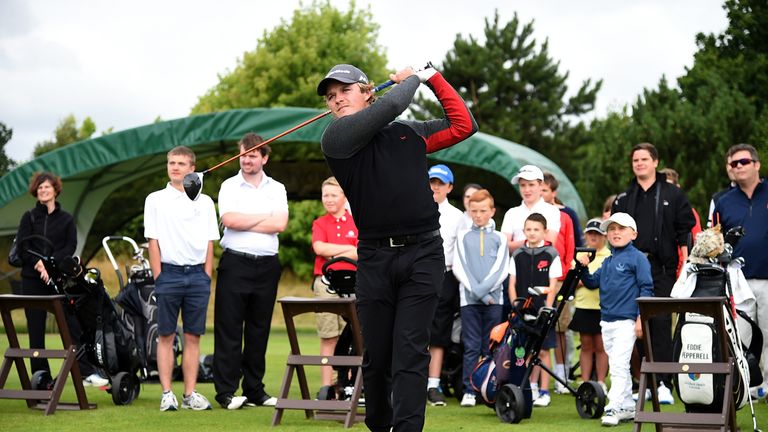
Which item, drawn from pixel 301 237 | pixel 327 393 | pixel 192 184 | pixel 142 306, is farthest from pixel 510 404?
pixel 301 237

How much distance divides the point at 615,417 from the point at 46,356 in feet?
14.1

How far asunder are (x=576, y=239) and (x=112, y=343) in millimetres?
4385

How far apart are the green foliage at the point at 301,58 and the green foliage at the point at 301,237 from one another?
3.85 m

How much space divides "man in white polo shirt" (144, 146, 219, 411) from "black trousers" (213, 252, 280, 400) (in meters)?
0.16

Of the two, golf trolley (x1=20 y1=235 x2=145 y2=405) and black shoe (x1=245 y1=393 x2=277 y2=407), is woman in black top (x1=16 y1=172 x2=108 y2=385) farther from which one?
black shoe (x1=245 y1=393 x2=277 y2=407)

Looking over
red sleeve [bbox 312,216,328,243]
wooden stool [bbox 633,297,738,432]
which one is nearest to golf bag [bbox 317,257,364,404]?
red sleeve [bbox 312,216,328,243]

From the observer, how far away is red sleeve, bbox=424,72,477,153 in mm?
5395

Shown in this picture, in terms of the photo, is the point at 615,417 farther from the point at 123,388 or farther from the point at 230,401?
the point at 123,388

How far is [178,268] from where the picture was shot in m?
8.63

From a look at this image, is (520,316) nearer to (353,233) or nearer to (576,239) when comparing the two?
(353,233)

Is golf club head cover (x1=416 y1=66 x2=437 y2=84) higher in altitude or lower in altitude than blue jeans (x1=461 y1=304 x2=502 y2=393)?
higher

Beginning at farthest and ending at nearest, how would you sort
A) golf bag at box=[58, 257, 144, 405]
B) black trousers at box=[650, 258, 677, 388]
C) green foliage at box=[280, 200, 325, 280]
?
green foliage at box=[280, 200, 325, 280] → golf bag at box=[58, 257, 144, 405] → black trousers at box=[650, 258, 677, 388]

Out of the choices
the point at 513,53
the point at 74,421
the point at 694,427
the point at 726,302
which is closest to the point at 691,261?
the point at 726,302

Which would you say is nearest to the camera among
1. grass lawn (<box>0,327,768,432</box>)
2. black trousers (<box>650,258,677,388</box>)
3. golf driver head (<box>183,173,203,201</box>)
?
golf driver head (<box>183,173,203,201</box>)
